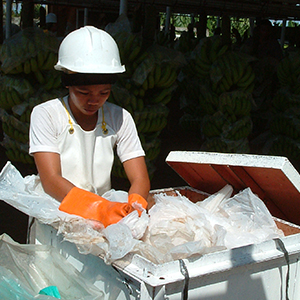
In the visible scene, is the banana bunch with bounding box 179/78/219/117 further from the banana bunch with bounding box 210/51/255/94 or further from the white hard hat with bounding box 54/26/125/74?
the white hard hat with bounding box 54/26/125/74

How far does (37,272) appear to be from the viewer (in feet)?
5.33

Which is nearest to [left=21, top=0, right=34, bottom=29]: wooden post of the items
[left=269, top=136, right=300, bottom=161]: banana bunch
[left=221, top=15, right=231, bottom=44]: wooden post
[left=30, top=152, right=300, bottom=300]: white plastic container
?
[left=221, top=15, right=231, bottom=44]: wooden post

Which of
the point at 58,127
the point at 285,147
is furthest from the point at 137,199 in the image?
the point at 285,147

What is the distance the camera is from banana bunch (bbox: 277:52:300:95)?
5359mm

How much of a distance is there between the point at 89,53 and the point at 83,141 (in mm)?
412

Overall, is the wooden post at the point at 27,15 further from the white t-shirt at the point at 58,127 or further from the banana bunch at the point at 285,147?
the banana bunch at the point at 285,147

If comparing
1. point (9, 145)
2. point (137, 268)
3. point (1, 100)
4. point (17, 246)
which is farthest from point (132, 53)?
point (137, 268)

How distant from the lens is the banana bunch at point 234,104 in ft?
16.6

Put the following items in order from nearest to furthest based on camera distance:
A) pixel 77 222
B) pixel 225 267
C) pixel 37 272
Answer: pixel 225 267 → pixel 77 222 → pixel 37 272

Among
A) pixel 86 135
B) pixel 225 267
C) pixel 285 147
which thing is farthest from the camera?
pixel 285 147

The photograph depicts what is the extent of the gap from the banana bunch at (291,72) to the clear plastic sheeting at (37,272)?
4601 millimetres

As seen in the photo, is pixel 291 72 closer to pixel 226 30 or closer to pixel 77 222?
pixel 226 30

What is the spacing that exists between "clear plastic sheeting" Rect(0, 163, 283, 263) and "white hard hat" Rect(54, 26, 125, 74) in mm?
562

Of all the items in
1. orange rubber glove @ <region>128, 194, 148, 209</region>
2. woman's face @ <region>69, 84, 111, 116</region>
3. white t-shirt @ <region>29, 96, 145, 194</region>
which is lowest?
orange rubber glove @ <region>128, 194, 148, 209</region>
